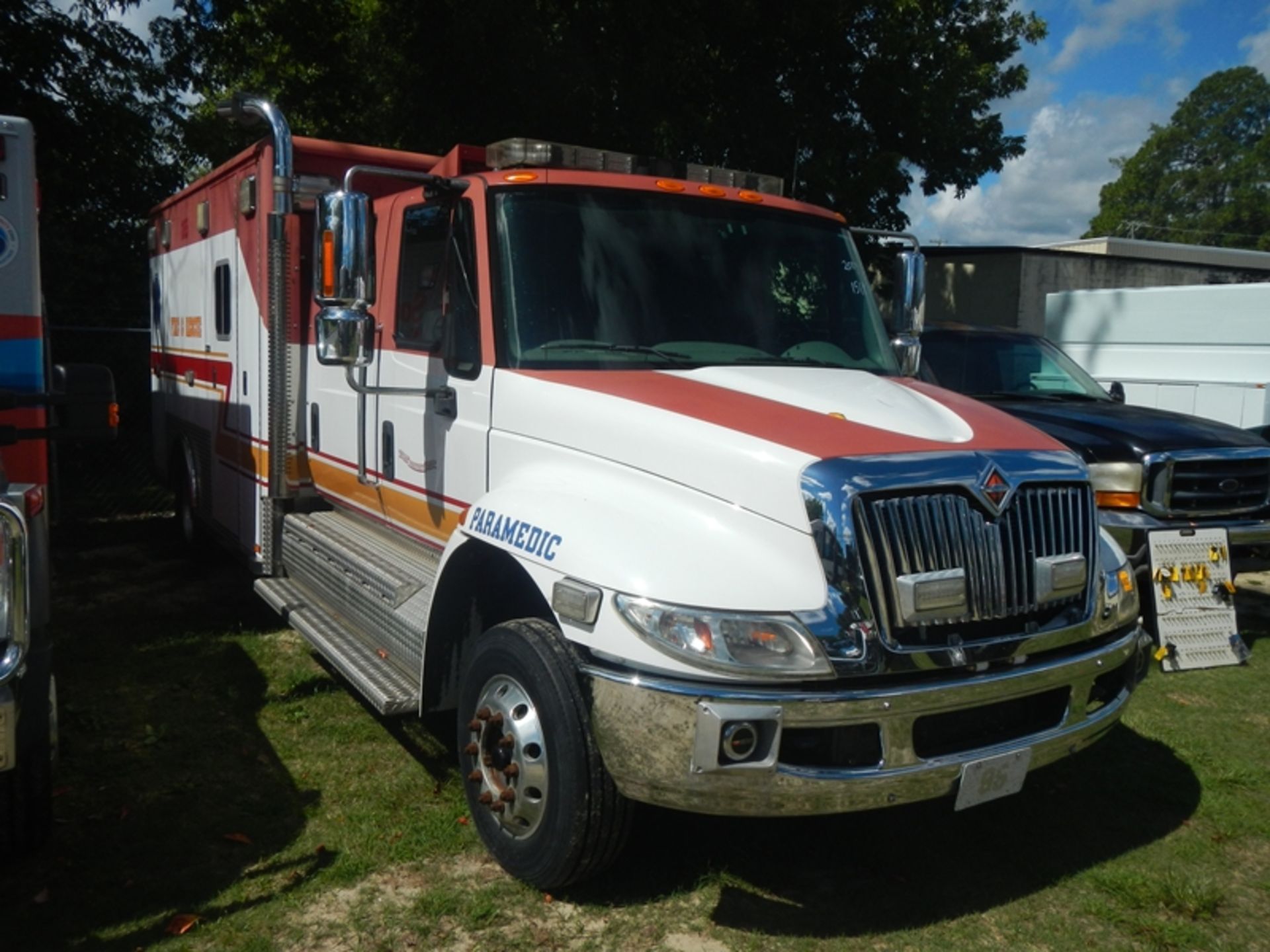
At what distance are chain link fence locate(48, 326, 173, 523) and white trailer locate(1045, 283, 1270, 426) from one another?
934 cm

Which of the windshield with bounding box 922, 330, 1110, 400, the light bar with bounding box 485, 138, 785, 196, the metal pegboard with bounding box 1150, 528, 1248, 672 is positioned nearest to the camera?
the light bar with bounding box 485, 138, 785, 196

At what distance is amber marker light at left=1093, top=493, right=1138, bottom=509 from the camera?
6.83 m

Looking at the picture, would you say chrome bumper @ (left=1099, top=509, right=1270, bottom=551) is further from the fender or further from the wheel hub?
the wheel hub

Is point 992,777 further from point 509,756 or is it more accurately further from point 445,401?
point 445,401

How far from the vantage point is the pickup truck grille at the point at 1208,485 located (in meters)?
6.82

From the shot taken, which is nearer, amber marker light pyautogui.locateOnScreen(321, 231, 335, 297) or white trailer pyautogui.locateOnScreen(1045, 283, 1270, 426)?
amber marker light pyautogui.locateOnScreen(321, 231, 335, 297)

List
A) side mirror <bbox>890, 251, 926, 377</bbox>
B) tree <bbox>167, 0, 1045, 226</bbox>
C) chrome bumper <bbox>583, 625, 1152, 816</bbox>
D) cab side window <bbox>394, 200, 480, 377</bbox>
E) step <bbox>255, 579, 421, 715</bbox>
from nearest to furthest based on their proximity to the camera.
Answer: chrome bumper <bbox>583, 625, 1152, 816</bbox>
step <bbox>255, 579, 421, 715</bbox>
cab side window <bbox>394, 200, 480, 377</bbox>
side mirror <bbox>890, 251, 926, 377</bbox>
tree <bbox>167, 0, 1045, 226</bbox>

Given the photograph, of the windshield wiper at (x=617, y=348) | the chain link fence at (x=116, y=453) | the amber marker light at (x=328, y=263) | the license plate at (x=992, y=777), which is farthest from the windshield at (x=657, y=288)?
the chain link fence at (x=116, y=453)

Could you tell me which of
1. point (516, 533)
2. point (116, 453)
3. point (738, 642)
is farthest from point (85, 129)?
point (738, 642)

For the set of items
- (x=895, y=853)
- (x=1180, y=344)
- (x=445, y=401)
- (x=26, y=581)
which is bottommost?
(x=895, y=853)

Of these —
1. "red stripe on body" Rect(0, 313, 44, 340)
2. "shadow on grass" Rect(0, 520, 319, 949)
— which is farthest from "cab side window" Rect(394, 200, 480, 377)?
"red stripe on body" Rect(0, 313, 44, 340)

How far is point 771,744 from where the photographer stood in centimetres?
323

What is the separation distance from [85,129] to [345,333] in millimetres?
9892

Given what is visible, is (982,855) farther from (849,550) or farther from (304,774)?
(304,774)
